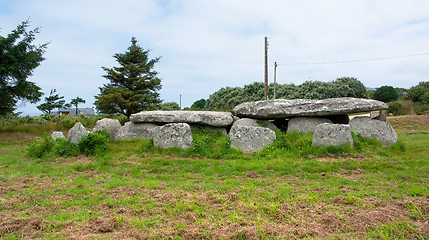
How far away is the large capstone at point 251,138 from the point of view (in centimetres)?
946

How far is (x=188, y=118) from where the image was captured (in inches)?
453

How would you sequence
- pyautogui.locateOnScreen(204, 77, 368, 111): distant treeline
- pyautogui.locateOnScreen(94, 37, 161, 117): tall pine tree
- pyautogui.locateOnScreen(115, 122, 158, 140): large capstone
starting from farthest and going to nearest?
1. pyautogui.locateOnScreen(204, 77, 368, 111): distant treeline
2. pyautogui.locateOnScreen(94, 37, 161, 117): tall pine tree
3. pyautogui.locateOnScreen(115, 122, 158, 140): large capstone

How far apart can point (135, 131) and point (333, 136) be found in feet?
26.8

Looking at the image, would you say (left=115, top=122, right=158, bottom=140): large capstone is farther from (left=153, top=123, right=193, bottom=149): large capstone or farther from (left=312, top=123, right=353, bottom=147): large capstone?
(left=312, top=123, right=353, bottom=147): large capstone

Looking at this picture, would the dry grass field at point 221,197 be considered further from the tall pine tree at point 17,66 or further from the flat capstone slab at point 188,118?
the tall pine tree at point 17,66

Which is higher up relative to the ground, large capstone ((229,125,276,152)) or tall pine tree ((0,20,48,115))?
tall pine tree ((0,20,48,115))

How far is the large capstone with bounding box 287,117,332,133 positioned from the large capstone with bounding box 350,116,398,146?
1.36m

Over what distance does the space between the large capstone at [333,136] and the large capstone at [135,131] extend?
7065mm

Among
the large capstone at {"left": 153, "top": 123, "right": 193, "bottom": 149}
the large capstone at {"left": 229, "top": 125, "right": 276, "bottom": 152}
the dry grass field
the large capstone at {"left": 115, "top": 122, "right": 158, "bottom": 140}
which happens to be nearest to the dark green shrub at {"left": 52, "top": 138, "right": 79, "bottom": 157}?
the dry grass field

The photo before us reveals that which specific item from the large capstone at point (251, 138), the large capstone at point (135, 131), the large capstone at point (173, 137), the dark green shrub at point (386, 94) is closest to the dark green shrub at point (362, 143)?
the large capstone at point (251, 138)

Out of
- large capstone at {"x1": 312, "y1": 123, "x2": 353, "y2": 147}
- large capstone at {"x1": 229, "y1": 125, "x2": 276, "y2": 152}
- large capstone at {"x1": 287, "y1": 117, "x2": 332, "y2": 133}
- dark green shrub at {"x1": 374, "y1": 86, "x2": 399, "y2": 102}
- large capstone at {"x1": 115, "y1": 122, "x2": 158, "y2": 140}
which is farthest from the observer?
dark green shrub at {"x1": 374, "y1": 86, "x2": 399, "y2": 102}

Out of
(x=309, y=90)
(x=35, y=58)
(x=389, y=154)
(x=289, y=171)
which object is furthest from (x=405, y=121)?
(x=35, y=58)

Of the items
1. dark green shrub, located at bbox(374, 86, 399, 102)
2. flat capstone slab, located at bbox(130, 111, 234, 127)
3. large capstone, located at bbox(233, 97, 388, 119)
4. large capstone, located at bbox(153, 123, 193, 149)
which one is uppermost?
dark green shrub, located at bbox(374, 86, 399, 102)

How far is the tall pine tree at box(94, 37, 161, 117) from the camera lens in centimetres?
2312
